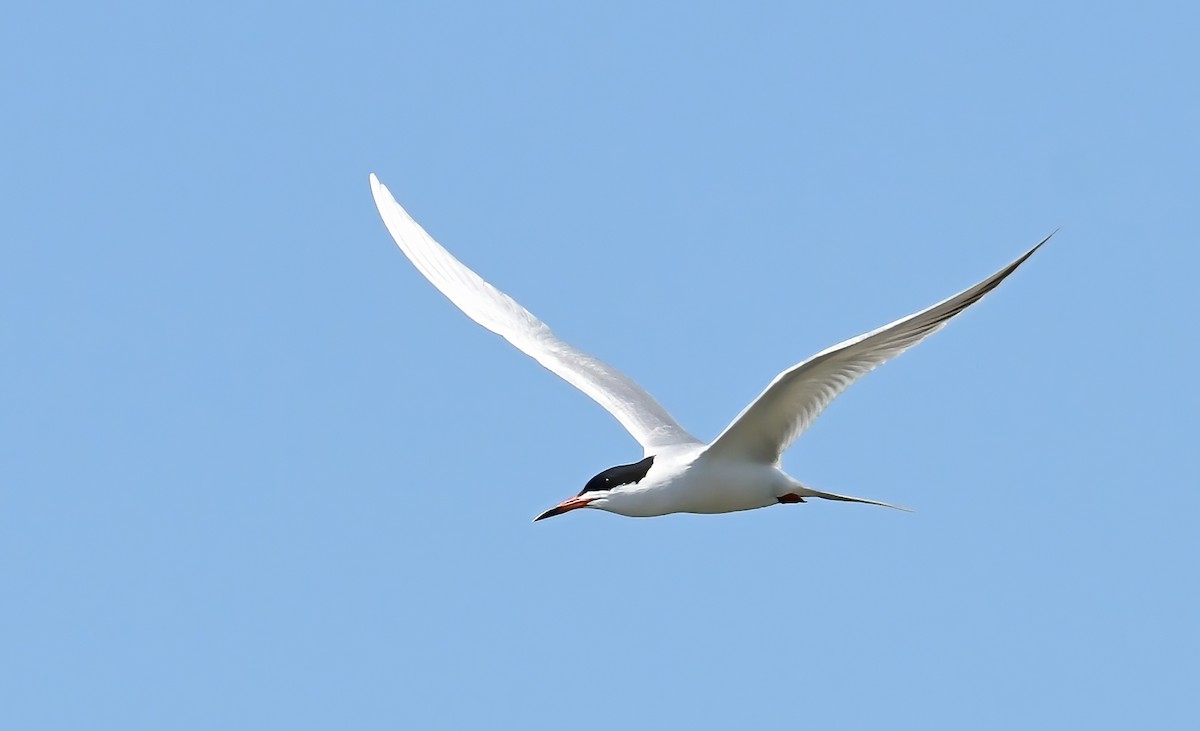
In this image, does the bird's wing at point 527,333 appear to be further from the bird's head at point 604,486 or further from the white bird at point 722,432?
the bird's head at point 604,486

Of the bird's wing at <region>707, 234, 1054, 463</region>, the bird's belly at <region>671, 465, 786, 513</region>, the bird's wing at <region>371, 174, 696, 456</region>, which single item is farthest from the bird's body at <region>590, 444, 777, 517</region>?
the bird's wing at <region>371, 174, 696, 456</region>

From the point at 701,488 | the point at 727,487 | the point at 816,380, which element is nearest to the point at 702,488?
the point at 701,488

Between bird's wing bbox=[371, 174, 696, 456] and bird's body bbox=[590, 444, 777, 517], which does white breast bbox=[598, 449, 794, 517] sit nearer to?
bird's body bbox=[590, 444, 777, 517]

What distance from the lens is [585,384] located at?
46.5ft

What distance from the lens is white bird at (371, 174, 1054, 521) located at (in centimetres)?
1027

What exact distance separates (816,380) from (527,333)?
4516 millimetres

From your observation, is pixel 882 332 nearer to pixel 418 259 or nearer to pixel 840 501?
pixel 840 501

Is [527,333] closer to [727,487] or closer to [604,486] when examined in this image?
[604,486]

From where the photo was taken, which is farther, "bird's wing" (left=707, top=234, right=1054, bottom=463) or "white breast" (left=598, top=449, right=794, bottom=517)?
"white breast" (left=598, top=449, right=794, bottom=517)

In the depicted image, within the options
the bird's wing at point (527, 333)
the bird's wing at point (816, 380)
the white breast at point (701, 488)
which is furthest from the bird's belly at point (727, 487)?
the bird's wing at point (527, 333)

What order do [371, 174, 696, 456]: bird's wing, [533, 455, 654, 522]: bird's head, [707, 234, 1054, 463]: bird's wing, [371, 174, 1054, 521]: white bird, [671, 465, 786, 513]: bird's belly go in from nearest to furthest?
[707, 234, 1054, 463]: bird's wing, [371, 174, 1054, 521]: white bird, [671, 465, 786, 513]: bird's belly, [533, 455, 654, 522]: bird's head, [371, 174, 696, 456]: bird's wing

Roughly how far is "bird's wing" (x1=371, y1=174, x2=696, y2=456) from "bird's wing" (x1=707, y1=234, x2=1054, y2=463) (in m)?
1.66

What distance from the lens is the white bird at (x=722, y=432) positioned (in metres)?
10.3

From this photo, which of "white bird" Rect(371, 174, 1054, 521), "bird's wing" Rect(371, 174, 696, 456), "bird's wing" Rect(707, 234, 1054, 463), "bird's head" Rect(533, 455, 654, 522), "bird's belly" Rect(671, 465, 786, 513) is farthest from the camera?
"bird's wing" Rect(371, 174, 696, 456)
